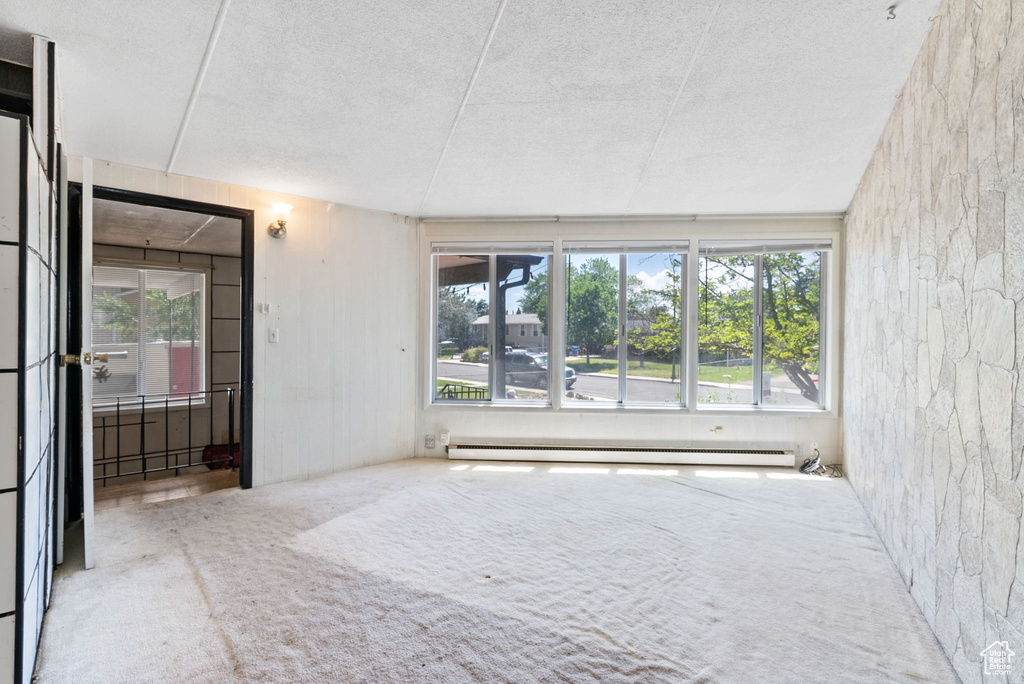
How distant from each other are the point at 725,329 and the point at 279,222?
3.83 meters

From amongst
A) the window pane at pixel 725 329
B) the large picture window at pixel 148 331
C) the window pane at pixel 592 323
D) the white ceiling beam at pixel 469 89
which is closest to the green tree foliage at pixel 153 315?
the large picture window at pixel 148 331

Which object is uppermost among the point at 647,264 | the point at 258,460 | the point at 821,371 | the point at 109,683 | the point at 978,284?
the point at 647,264

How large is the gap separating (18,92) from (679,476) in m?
4.59

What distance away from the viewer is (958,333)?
1958mm

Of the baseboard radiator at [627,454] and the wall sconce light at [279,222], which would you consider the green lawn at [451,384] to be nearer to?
A: the baseboard radiator at [627,454]

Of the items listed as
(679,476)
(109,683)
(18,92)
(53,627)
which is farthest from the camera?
(679,476)

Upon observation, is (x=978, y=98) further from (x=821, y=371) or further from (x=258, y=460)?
(x=258, y=460)

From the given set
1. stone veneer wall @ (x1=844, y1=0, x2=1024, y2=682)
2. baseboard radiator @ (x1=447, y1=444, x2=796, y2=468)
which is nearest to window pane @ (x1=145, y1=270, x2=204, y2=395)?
baseboard radiator @ (x1=447, y1=444, x2=796, y2=468)

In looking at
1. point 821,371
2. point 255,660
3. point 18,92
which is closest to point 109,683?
point 255,660

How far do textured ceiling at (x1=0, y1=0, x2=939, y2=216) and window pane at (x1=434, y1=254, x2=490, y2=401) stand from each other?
946 millimetres

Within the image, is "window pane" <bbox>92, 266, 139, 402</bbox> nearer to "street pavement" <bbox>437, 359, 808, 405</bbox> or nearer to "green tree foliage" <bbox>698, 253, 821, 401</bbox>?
"street pavement" <bbox>437, 359, 808, 405</bbox>

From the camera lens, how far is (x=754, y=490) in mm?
3812

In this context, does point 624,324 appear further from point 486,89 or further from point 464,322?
point 486,89

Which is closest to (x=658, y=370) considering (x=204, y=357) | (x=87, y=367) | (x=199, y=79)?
(x=199, y=79)
